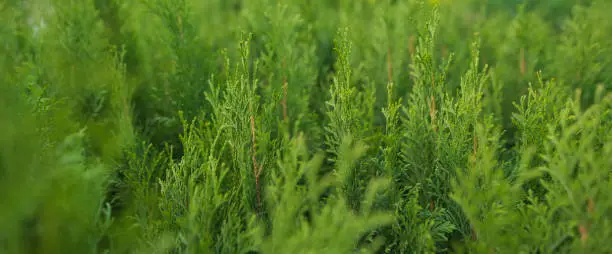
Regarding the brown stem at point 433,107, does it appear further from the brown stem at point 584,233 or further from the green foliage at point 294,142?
the brown stem at point 584,233

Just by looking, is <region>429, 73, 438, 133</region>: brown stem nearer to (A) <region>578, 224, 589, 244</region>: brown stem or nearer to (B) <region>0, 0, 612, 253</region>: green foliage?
(B) <region>0, 0, 612, 253</region>: green foliage

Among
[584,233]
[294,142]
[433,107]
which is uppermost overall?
[433,107]

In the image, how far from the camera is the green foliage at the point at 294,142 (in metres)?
2.14

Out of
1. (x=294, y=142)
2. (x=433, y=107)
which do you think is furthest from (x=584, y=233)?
(x=294, y=142)

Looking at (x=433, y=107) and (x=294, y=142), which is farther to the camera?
(x=433, y=107)

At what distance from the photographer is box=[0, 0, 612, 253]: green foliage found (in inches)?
84.4

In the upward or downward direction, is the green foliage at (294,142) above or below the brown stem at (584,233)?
above

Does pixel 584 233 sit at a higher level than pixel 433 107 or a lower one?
lower

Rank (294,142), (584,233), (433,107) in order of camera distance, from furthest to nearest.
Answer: (433,107) → (294,142) → (584,233)

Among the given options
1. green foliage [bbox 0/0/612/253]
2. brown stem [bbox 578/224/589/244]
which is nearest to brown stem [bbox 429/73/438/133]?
green foliage [bbox 0/0/612/253]

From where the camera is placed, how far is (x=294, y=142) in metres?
2.38

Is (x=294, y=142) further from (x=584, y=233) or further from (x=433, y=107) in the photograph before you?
(x=584, y=233)

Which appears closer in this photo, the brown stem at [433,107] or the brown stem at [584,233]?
the brown stem at [584,233]

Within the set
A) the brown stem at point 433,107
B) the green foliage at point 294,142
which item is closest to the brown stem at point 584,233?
the green foliage at point 294,142
